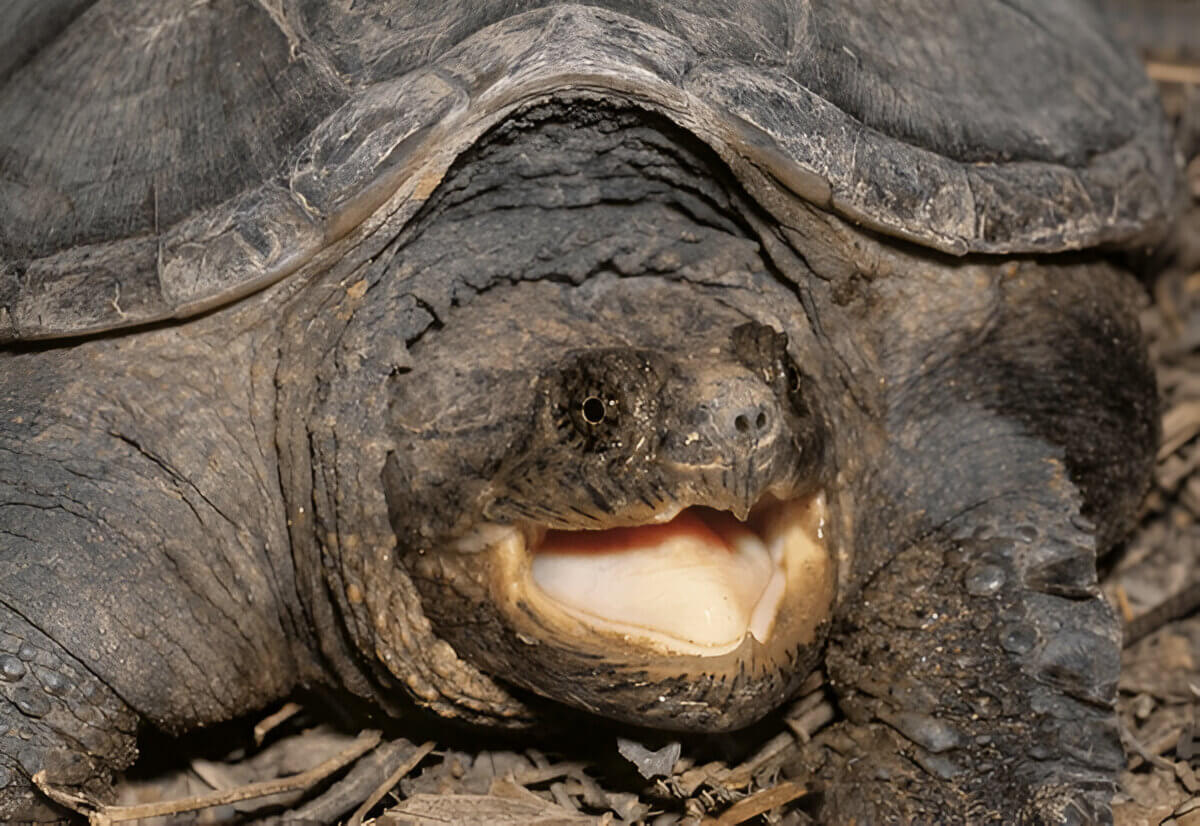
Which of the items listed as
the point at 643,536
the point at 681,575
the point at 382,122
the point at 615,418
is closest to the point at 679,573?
the point at 681,575

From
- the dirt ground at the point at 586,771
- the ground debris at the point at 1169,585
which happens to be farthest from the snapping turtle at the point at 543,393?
the ground debris at the point at 1169,585

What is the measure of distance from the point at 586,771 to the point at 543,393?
96 cm

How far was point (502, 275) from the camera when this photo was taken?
3285 mm

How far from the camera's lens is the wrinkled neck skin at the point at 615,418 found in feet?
9.05

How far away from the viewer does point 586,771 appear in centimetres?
330

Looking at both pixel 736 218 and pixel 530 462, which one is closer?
pixel 530 462

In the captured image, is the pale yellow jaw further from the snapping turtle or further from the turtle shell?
the turtle shell

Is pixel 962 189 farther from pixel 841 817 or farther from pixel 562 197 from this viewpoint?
pixel 841 817

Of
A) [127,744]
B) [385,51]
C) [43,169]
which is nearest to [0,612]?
[127,744]

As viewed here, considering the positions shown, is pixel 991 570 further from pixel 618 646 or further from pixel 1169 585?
pixel 1169 585

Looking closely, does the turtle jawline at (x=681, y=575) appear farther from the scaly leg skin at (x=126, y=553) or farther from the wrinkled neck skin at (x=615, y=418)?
the scaly leg skin at (x=126, y=553)

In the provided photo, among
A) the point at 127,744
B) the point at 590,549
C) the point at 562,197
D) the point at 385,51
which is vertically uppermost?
the point at 385,51

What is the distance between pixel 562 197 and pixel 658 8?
479 millimetres

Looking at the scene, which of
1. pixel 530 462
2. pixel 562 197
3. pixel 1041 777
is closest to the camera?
pixel 530 462
